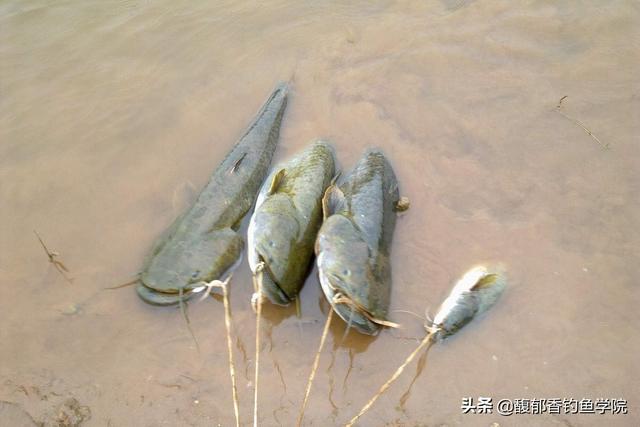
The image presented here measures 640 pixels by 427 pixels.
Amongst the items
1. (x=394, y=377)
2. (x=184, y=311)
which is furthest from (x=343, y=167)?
(x=394, y=377)

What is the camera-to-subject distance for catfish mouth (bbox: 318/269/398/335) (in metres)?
3.49

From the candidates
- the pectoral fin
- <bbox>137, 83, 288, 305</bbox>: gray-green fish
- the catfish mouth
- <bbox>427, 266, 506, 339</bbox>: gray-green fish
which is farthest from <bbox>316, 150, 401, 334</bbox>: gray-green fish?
<bbox>137, 83, 288, 305</bbox>: gray-green fish

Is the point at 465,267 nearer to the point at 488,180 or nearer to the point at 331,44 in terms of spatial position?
the point at 488,180

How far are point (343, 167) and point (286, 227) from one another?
1346mm

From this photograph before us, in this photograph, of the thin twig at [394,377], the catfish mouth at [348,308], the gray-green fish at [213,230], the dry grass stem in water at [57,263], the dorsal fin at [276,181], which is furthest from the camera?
the dorsal fin at [276,181]

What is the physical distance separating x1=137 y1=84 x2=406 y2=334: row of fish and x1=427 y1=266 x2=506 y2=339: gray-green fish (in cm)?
45

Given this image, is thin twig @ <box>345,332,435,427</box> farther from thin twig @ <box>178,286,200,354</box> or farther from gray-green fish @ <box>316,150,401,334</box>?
thin twig @ <box>178,286,200,354</box>

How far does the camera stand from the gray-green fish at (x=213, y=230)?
152 inches

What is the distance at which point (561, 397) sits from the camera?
141 inches

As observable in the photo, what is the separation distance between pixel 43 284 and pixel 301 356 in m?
2.21

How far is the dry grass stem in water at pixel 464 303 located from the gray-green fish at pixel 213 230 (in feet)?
5.26

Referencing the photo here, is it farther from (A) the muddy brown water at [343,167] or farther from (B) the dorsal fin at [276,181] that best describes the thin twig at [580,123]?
(B) the dorsal fin at [276,181]

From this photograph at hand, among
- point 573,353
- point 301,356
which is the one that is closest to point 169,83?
point 301,356

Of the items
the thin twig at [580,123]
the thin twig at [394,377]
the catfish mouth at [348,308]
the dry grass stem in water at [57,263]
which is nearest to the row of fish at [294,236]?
the catfish mouth at [348,308]
